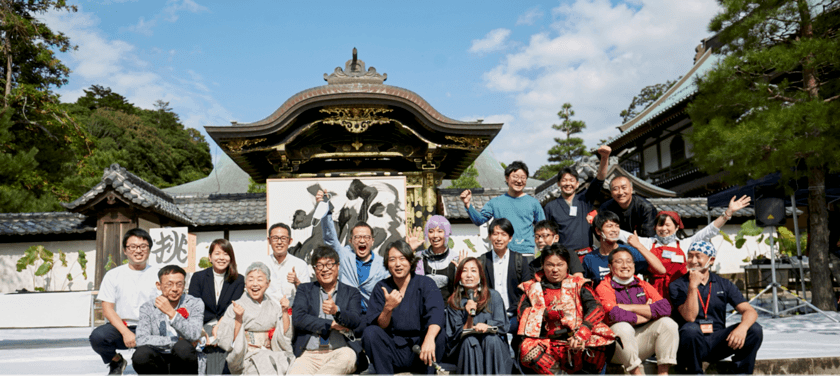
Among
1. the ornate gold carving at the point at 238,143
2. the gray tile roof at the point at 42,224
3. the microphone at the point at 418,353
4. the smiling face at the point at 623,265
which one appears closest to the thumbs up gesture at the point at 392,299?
the microphone at the point at 418,353

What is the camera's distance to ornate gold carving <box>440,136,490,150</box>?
8164 millimetres

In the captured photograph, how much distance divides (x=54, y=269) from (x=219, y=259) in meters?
8.99

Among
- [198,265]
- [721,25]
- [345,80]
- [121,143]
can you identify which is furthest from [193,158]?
[721,25]

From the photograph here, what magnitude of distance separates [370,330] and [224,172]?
115 feet

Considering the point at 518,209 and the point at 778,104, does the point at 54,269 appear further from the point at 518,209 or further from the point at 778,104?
the point at 778,104

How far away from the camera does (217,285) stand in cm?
430

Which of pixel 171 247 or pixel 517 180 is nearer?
pixel 517 180

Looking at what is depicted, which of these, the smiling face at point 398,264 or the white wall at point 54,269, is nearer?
the smiling face at point 398,264

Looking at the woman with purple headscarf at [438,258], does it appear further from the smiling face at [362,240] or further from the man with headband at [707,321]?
the man with headband at [707,321]

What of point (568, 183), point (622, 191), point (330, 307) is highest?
point (568, 183)

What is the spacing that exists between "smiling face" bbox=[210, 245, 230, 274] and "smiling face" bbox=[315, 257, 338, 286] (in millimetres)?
951

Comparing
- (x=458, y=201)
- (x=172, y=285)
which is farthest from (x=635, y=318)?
(x=458, y=201)

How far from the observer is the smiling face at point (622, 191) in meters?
4.56

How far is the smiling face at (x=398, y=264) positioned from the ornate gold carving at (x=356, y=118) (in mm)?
4404
